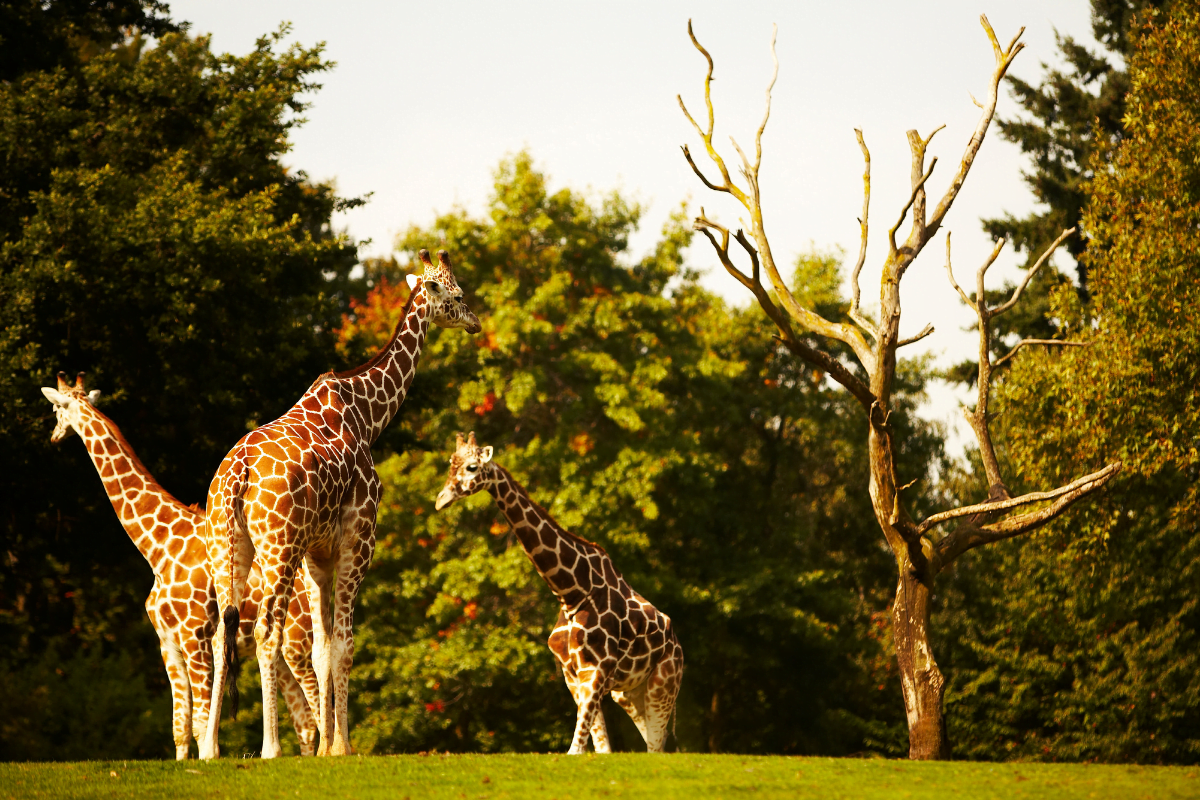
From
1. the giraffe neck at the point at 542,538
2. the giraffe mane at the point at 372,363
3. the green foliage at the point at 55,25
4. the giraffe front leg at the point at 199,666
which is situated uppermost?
the green foliage at the point at 55,25

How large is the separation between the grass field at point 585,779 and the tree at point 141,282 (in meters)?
6.98

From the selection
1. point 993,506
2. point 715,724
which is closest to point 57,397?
point 993,506

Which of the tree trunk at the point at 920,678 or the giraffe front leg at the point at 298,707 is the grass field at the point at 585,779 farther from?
the giraffe front leg at the point at 298,707

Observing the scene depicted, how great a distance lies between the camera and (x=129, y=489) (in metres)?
13.4

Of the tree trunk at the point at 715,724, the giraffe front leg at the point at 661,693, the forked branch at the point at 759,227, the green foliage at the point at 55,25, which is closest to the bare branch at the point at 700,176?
the forked branch at the point at 759,227

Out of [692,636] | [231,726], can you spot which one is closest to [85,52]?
[231,726]

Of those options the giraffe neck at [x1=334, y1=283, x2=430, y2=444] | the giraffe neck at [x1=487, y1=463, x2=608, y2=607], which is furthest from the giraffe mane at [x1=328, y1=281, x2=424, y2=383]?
the giraffe neck at [x1=487, y1=463, x2=608, y2=607]

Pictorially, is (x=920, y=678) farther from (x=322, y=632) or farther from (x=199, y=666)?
(x=199, y=666)

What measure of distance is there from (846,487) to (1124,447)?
14861 mm

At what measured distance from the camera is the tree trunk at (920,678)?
13.6 metres

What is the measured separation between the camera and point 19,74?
19734 mm

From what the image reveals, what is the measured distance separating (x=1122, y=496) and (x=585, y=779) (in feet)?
36.7

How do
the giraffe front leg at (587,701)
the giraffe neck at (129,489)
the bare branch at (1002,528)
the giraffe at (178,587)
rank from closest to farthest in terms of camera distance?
the giraffe at (178,587)
the giraffe front leg at (587,701)
the giraffe neck at (129,489)
the bare branch at (1002,528)

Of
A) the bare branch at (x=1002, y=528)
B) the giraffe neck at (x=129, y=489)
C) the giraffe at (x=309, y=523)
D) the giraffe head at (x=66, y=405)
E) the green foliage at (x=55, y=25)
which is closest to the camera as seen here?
the giraffe at (x=309, y=523)
